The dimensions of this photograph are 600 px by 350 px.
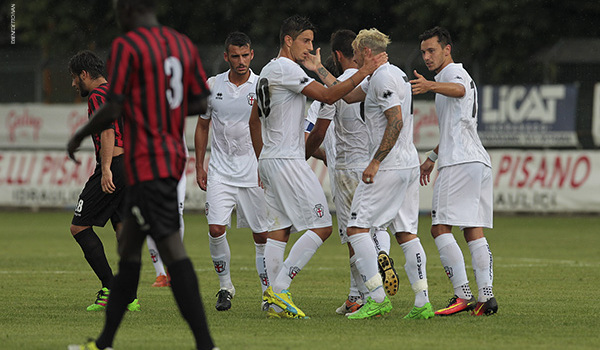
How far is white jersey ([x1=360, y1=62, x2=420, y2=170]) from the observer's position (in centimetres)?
830

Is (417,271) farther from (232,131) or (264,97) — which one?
(232,131)

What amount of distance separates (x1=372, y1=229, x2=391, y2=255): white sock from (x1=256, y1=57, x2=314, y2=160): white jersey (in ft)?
3.74

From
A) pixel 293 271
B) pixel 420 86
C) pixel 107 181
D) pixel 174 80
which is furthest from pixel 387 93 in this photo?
pixel 107 181

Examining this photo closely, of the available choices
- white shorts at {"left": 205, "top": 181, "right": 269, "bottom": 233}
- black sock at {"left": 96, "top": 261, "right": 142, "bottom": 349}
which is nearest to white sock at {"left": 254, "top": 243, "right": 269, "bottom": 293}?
white shorts at {"left": 205, "top": 181, "right": 269, "bottom": 233}

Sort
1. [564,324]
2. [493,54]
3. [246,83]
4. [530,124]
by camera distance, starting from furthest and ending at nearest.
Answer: [493,54] → [530,124] → [246,83] → [564,324]

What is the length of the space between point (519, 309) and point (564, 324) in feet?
3.36

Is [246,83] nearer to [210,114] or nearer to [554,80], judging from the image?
[210,114]

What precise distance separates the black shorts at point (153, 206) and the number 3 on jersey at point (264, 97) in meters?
2.46

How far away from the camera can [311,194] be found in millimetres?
→ 8531

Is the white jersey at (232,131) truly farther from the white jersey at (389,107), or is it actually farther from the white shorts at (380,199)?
the white shorts at (380,199)

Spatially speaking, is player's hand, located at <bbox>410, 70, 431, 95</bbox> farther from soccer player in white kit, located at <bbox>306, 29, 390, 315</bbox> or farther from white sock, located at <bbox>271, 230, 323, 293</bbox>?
white sock, located at <bbox>271, 230, 323, 293</bbox>

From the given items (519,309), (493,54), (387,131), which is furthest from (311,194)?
(493,54)

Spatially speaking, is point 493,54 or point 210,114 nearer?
point 210,114

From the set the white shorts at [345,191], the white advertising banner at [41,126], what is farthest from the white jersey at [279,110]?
the white advertising banner at [41,126]
